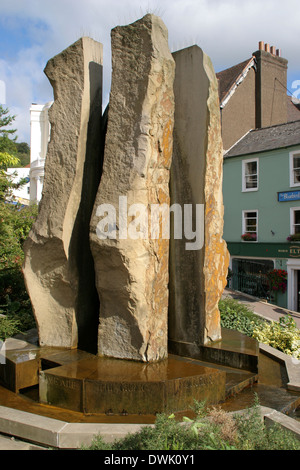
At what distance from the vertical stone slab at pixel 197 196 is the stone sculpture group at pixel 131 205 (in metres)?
0.02

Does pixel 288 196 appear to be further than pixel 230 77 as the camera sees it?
No

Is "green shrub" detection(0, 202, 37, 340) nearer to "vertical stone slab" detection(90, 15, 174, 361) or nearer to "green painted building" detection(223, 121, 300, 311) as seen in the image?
"vertical stone slab" detection(90, 15, 174, 361)

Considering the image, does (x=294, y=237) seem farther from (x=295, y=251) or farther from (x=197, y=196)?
(x=197, y=196)

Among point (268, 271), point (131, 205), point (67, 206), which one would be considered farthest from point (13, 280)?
point (268, 271)

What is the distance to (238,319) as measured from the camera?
8.48m

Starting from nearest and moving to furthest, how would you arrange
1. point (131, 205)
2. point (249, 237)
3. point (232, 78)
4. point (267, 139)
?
point (131, 205) → point (249, 237) → point (267, 139) → point (232, 78)

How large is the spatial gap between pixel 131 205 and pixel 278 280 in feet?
51.5

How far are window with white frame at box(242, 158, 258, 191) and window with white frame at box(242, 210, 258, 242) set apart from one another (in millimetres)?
1322

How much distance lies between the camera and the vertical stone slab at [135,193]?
5.12m

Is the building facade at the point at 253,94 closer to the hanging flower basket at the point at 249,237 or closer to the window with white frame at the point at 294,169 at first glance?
the window with white frame at the point at 294,169

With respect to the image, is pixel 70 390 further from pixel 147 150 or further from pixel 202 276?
pixel 147 150

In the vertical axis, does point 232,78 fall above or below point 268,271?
above

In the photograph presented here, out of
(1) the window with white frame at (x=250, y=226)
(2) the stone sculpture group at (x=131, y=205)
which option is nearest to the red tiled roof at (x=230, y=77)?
(1) the window with white frame at (x=250, y=226)

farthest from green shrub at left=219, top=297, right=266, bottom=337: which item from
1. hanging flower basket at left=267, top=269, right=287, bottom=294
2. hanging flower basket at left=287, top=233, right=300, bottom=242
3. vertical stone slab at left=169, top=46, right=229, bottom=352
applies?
hanging flower basket at left=287, top=233, right=300, bottom=242
